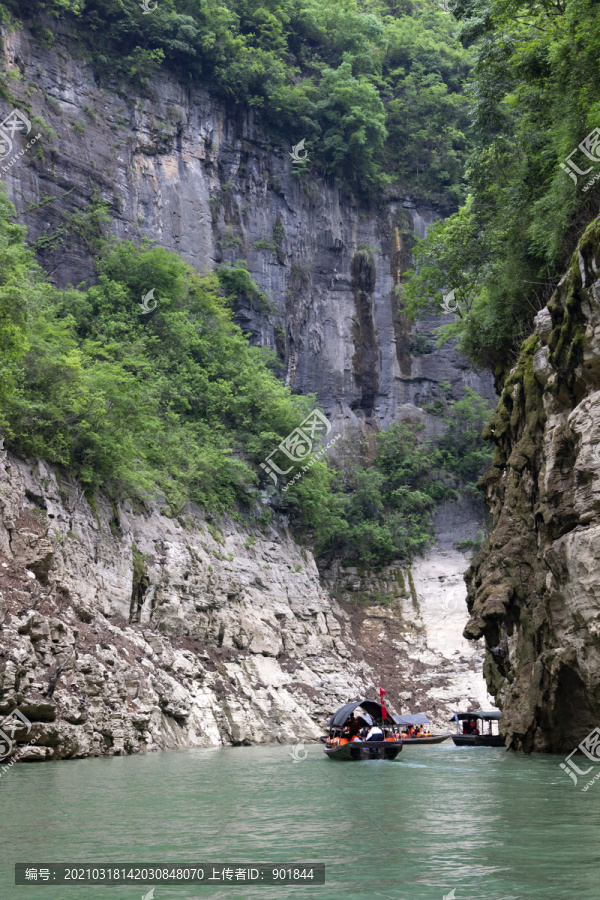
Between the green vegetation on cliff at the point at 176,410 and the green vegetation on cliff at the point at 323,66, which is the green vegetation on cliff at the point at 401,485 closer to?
the green vegetation on cliff at the point at 176,410

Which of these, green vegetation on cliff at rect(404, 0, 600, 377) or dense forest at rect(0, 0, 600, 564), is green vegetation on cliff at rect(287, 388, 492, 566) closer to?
dense forest at rect(0, 0, 600, 564)

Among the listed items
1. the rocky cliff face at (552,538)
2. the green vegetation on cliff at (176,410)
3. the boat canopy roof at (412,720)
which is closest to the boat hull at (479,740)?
the boat canopy roof at (412,720)

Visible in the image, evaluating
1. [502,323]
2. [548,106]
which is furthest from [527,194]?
[502,323]

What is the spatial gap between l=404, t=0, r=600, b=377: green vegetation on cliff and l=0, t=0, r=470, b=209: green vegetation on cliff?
90.9ft

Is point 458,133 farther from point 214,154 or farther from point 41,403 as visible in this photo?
point 41,403

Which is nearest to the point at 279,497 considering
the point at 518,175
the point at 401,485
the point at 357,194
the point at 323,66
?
the point at 401,485

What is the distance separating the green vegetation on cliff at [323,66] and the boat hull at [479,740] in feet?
135

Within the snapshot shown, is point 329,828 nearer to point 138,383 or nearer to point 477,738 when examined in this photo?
point 477,738

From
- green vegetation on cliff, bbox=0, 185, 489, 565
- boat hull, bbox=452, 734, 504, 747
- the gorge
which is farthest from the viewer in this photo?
boat hull, bbox=452, 734, 504, 747

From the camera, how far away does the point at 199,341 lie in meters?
42.0

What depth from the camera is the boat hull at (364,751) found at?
22.4 metres

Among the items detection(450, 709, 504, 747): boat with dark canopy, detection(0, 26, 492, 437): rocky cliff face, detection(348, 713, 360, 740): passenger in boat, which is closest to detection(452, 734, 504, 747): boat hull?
detection(450, 709, 504, 747): boat with dark canopy

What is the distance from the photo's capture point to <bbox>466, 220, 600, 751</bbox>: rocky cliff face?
17.0m

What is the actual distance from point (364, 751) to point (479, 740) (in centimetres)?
792
